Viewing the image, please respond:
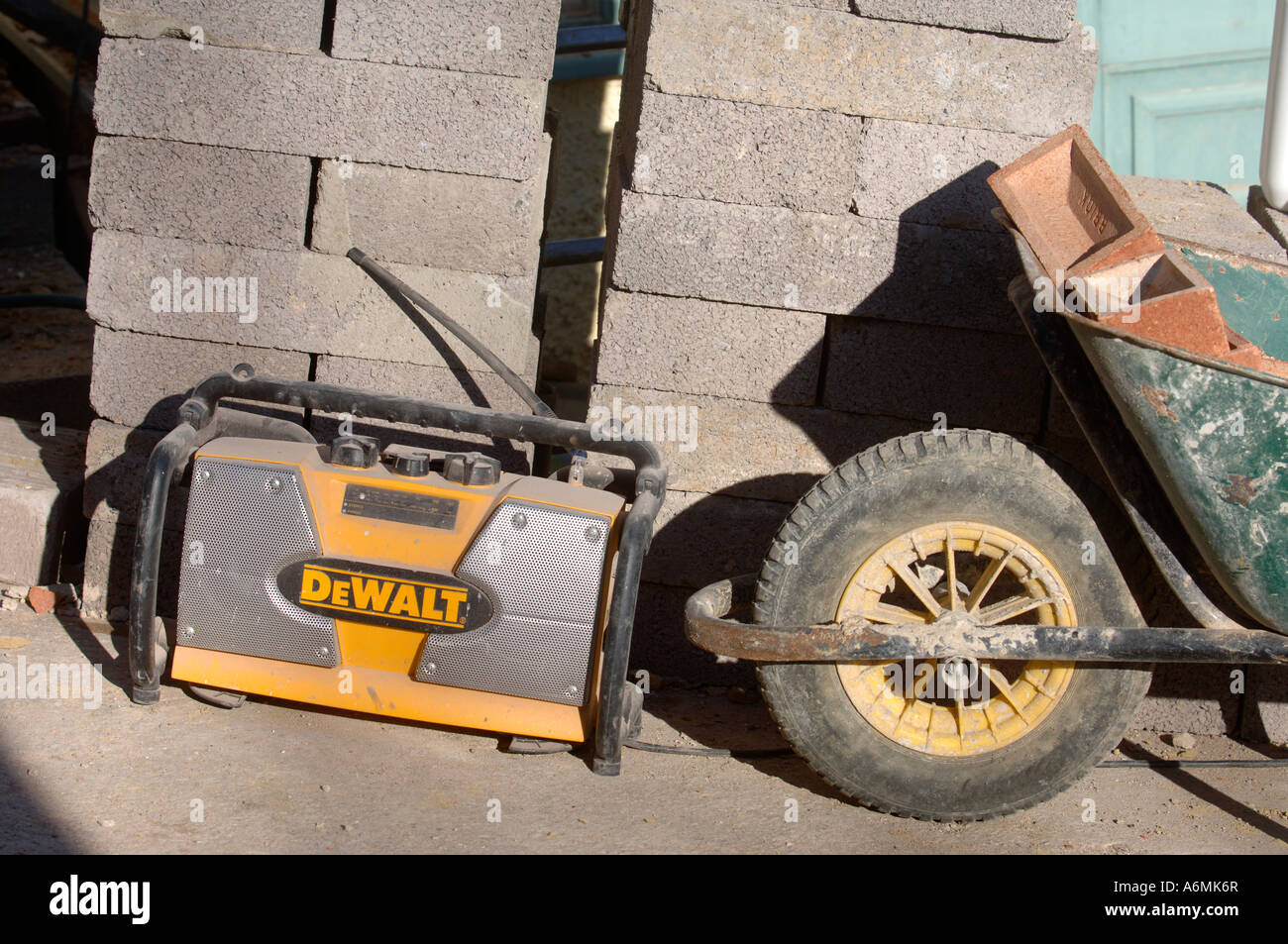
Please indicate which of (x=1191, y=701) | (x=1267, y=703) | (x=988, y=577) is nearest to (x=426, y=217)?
(x=988, y=577)

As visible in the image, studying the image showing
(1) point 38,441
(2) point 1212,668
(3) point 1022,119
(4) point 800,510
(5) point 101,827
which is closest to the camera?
(5) point 101,827

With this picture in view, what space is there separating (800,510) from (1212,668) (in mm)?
1569

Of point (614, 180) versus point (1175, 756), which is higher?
point (614, 180)

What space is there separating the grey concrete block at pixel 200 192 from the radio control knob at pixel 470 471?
0.99 m

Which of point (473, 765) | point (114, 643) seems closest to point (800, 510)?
point (473, 765)

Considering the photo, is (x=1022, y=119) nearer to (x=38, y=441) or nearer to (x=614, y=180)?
(x=614, y=180)

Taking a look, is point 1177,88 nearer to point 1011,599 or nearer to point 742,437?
point 742,437

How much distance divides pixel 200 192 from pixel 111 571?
117 cm

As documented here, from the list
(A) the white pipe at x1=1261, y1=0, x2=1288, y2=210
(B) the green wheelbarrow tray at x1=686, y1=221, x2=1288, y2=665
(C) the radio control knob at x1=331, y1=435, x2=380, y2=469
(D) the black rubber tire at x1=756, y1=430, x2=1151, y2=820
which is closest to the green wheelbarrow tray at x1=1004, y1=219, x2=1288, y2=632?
(B) the green wheelbarrow tray at x1=686, y1=221, x2=1288, y2=665

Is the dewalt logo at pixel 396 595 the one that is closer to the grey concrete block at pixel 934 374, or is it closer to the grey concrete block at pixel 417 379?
the grey concrete block at pixel 417 379

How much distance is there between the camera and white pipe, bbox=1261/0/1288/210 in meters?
3.16

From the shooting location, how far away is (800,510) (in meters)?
2.81

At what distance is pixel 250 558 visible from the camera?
280 cm

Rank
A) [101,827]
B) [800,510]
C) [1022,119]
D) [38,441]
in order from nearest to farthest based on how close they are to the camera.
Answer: [101,827] < [800,510] < [1022,119] < [38,441]
